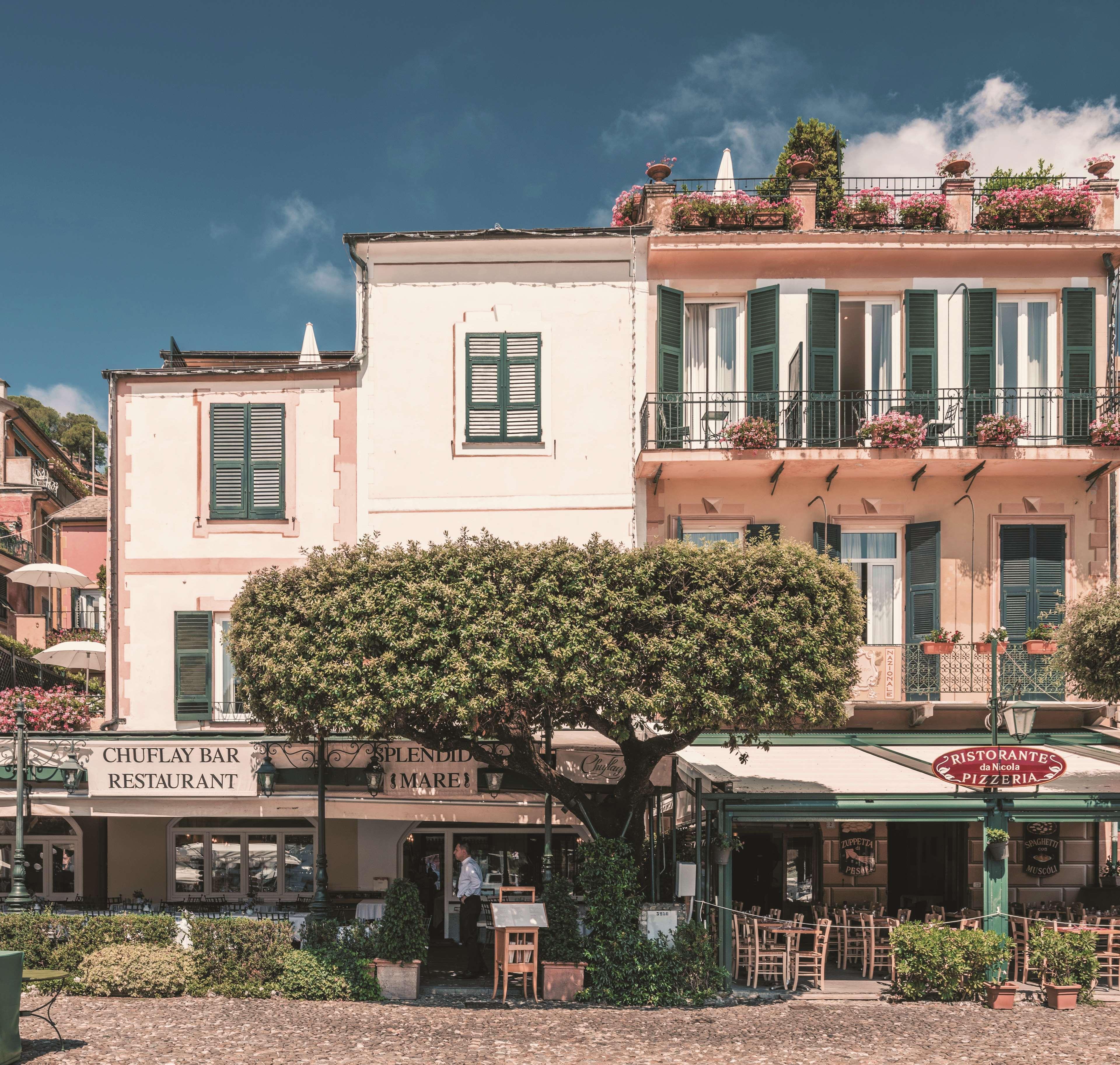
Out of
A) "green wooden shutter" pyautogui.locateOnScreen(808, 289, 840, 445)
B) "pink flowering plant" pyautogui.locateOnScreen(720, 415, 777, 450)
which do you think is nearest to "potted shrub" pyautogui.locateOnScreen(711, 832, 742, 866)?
"pink flowering plant" pyautogui.locateOnScreen(720, 415, 777, 450)

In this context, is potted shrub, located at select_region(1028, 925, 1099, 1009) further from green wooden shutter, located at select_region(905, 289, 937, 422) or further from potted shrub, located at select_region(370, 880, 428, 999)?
green wooden shutter, located at select_region(905, 289, 937, 422)

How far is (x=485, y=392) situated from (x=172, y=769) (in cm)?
753

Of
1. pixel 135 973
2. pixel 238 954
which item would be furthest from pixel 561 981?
pixel 135 973

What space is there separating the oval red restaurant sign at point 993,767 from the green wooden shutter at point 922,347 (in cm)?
606

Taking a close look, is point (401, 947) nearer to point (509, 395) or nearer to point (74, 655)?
point (509, 395)

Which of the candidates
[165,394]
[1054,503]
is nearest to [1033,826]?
[1054,503]

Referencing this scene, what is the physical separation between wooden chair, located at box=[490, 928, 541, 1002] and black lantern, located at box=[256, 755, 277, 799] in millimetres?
4142

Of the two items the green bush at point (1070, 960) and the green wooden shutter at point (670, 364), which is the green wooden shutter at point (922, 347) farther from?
the green bush at point (1070, 960)

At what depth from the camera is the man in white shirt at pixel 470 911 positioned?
538 inches

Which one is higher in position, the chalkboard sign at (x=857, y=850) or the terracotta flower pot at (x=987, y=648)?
the terracotta flower pot at (x=987, y=648)

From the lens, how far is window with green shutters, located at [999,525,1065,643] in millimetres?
16625

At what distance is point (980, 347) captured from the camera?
16.7m

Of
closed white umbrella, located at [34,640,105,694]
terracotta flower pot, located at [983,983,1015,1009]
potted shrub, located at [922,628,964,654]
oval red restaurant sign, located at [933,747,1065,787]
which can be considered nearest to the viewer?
terracotta flower pot, located at [983,983,1015,1009]

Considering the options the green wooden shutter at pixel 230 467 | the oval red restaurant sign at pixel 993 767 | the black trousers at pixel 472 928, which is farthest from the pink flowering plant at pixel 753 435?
the green wooden shutter at pixel 230 467
